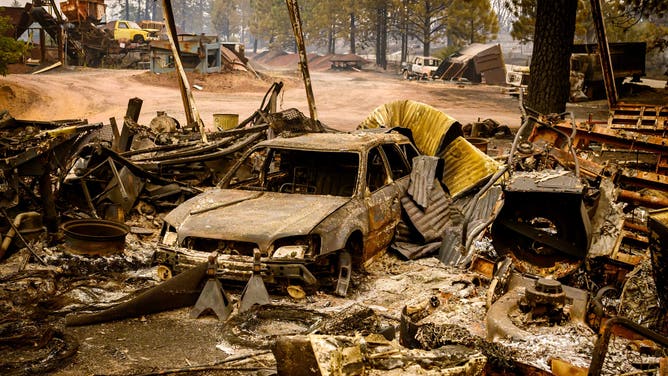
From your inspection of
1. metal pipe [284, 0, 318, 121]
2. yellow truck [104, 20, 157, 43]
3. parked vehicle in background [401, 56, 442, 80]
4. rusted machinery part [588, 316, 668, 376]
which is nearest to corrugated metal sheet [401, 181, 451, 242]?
rusted machinery part [588, 316, 668, 376]

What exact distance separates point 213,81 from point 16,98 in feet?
35.9

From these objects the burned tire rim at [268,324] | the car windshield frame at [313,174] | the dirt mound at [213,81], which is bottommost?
the burned tire rim at [268,324]

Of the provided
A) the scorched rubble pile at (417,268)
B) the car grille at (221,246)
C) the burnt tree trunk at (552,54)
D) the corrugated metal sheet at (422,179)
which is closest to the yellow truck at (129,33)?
the burnt tree trunk at (552,54)

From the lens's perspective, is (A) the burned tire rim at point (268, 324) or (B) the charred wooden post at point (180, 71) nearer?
(A) the burned tire rim at point (268, 324)

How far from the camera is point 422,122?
11.2 metres

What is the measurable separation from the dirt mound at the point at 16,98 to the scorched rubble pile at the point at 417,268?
11.6 metres

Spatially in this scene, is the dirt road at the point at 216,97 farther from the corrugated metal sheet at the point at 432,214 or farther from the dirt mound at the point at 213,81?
the corrugated metal sheet at the point at 432,214

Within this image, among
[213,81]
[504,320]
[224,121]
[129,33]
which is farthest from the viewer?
[129,33]

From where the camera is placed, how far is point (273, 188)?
8438 mm

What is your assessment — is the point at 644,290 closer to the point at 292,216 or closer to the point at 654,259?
the point at 654,259

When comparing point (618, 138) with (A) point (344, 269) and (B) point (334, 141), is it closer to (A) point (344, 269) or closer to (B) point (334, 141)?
(B) point (334, 141)

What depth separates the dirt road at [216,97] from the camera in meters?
22.4

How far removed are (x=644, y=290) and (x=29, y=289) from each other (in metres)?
5.56

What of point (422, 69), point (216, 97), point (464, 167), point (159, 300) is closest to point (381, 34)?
point (422, 69)
